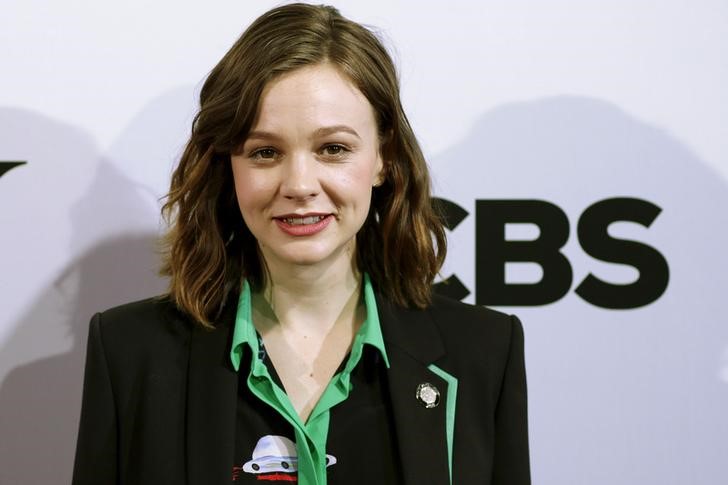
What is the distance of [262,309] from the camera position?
1783 millimetres

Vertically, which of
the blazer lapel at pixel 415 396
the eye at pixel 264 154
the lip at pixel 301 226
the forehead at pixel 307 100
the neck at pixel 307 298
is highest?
the forehead at pixel 307 100

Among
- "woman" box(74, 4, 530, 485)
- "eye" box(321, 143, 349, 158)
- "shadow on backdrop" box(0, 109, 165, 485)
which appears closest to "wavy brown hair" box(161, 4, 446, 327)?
"woman" box(74, 4, 530, 485)

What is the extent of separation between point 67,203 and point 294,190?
786 mm

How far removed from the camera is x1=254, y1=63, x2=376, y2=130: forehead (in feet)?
5.17

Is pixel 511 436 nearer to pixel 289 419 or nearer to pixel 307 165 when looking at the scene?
pixel 289 419

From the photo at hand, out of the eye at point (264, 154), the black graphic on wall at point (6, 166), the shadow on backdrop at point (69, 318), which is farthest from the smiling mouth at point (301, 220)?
the black graphic on wall at point (6, 166)

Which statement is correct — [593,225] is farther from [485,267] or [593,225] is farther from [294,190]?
[294,190]

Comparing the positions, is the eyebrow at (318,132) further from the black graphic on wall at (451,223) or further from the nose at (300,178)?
the black graphic on wall at (451,223)

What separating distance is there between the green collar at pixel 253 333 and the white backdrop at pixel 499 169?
46 cm

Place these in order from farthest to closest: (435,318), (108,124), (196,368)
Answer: (108,124) < (435,318) < (196,368)

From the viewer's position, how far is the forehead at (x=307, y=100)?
1.58 meters

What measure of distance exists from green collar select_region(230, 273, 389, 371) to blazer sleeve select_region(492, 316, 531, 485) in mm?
264

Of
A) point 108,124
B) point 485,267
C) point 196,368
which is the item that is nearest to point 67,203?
point 108,124

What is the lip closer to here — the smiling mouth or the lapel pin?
the smiling mouth
